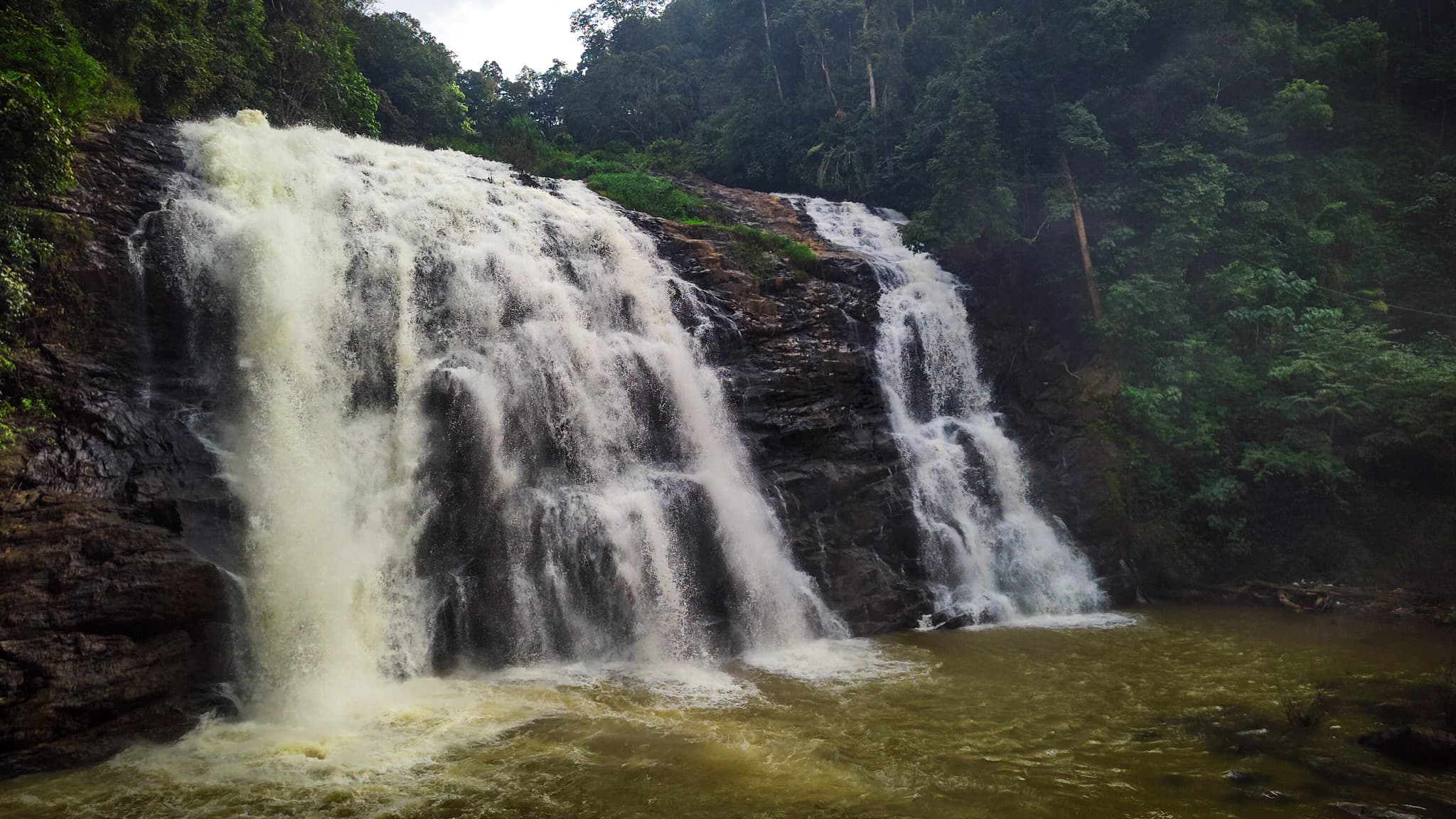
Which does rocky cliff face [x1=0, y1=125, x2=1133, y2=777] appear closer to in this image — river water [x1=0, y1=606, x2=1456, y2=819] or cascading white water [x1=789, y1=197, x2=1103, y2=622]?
cascading white water [x1=789, y1=197, x2=1103, y2=622]

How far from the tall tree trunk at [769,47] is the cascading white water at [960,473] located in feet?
53.8

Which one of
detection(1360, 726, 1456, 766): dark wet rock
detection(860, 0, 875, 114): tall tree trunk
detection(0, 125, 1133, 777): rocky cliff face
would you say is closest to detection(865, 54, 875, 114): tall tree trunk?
detection(860, 0, 875, 114): tall tree trunk

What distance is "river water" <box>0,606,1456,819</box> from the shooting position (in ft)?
19.0

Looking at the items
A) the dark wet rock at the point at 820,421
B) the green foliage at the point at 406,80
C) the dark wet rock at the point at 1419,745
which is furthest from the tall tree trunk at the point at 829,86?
the dark wet rock at the point at 1419,745

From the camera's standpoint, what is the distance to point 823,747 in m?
6.99

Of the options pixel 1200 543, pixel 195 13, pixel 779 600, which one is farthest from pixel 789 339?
pixel 195 13

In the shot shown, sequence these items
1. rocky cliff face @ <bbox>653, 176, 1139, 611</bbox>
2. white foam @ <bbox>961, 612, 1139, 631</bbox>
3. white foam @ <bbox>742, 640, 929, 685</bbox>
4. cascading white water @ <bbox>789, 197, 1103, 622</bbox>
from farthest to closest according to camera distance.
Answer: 1. cascading white water @ <bbox>789, 197, 1103, 622</bbox>
2. rocky cliff face @ <bbox>653, 176, 1139, 611</bbox>
3. white foam @ <bbox>961, 612, 1139, 631</bbox>
4. white foam @ <bbox>742, 640, 929, 685</bbox>

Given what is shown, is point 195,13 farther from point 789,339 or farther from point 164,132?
point 789,339

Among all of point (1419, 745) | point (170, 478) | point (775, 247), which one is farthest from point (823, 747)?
point (775, 247)

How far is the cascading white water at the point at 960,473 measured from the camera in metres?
13.6

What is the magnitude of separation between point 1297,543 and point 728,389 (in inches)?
453

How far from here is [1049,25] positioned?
64.0ft

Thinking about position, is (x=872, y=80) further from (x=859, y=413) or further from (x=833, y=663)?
(x=833, y=663)

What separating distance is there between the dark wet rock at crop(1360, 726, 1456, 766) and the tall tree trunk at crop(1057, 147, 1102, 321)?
38.8 feet
